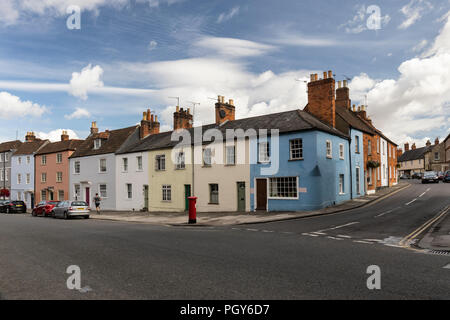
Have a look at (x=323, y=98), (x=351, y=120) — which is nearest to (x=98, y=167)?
(x=323, y=98)

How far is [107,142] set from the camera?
133 feet

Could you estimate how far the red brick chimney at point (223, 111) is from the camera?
3170cm

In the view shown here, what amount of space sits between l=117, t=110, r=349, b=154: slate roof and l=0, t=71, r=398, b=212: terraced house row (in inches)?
4.5

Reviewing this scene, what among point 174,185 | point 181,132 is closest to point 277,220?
point 174,185

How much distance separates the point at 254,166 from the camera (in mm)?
25328

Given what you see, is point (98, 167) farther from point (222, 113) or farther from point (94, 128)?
point (222, 113)

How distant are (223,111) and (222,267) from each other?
2534 cm

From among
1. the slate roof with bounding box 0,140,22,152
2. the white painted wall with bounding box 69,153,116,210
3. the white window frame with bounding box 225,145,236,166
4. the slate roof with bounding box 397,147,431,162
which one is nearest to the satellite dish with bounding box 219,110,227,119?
the white window frame with bounding box 225,145,236,166

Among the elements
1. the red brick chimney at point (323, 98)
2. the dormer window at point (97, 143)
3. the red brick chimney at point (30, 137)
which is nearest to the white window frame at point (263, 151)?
the red brick chimney at point (323, 98)

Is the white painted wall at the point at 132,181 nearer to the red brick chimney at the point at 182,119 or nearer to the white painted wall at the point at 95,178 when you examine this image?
the white painted wall at the point at 95,178

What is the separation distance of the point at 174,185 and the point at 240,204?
771 centimetres

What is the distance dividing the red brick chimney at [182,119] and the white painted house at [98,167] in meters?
5.67

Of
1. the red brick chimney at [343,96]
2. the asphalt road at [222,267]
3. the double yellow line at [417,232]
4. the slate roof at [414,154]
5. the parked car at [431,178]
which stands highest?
the red brick chimney at [343,96]
